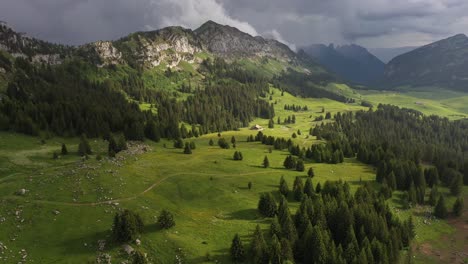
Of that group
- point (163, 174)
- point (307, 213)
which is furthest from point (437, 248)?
point (163, 174)

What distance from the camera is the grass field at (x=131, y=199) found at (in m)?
68.9

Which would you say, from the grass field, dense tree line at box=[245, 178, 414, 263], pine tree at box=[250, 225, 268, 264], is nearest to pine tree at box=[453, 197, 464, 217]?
the grass field

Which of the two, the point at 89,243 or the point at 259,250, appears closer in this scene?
the point at 89,243

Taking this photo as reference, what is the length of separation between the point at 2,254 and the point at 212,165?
7522cm

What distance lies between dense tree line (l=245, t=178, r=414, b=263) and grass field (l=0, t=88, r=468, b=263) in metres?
7.05

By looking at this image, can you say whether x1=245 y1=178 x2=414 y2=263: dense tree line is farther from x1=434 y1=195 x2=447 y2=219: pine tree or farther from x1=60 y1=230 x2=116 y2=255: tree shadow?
x1=60 y1=230 x2=116 y2=255: tree shadow

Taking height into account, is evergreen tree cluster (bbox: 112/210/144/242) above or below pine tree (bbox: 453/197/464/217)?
above

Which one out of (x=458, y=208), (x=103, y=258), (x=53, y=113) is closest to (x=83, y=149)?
(x=53, y=113)

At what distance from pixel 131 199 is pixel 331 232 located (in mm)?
52109

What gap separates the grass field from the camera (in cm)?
6894

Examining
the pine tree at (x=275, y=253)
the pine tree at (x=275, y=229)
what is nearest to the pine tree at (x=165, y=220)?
the pine tree at (x=275, y=229)

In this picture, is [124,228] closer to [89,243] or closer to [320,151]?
[89,243]

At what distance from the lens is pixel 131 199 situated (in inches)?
3445

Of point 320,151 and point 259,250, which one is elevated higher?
point 320,151
